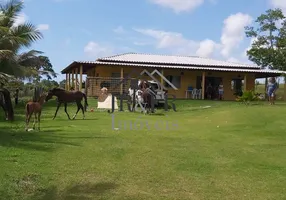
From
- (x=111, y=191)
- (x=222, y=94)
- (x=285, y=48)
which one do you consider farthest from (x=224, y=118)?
(x=285, y=48)

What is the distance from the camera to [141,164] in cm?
780

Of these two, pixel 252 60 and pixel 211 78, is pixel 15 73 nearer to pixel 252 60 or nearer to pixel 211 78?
pixel 211 78

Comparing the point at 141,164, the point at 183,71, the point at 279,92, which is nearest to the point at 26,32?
the point at 141,164

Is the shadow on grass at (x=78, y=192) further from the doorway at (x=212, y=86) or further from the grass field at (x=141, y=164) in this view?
the doorway at (x=212, y=86)

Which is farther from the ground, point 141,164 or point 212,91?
point 212,91

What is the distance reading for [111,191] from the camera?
20.2 feet

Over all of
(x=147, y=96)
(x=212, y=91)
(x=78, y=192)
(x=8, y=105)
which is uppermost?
(x=212, y=91)

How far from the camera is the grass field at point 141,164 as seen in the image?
620 cm

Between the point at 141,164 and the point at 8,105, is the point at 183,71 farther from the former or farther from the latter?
the point at 141,164

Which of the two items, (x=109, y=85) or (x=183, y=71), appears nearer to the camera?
(x=109, y=85)

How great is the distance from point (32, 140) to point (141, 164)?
346 centimetres

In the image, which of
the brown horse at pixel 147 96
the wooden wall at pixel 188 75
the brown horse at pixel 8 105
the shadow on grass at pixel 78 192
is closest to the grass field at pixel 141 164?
the shadow on grass at pixel 78 192

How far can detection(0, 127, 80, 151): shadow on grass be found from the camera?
30.1ft

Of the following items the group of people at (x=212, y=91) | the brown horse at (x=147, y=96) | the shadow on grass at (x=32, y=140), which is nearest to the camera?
the shadow on grass at (x=32, y=140)
